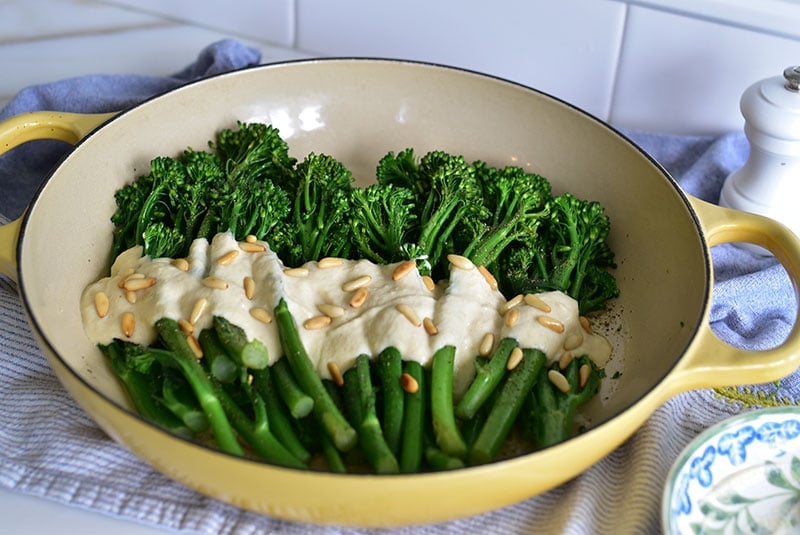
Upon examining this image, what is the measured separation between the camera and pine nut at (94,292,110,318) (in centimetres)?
140

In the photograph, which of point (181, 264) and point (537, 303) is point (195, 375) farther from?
point (537, 303)

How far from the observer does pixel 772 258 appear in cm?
177

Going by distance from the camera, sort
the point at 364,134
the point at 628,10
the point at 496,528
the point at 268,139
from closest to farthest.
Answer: the point at 496,528
the point at 268,139
the point at 364,134
the point at 628,10

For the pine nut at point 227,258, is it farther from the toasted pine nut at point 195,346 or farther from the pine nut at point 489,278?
the pine nut at point 489,278

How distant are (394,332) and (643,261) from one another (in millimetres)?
472

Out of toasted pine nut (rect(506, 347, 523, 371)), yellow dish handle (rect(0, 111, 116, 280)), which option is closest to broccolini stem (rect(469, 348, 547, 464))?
toasted pine nut (rect(506, 347, 523, 371))

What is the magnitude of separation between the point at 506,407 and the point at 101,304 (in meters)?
0.61

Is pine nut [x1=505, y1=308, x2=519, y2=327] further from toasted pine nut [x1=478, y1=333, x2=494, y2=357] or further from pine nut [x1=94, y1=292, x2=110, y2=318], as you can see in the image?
pine nut [x1=94, y1=292, x2=110, y2=318]

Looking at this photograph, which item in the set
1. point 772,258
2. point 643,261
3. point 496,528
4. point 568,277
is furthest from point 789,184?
point 496,528

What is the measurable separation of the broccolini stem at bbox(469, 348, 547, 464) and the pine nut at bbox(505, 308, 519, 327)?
5 centimetres

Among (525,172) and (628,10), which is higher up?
(628,10)

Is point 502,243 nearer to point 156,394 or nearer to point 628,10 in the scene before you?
point 156,394

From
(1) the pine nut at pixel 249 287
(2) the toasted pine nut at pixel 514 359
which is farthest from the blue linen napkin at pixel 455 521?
(1) the pine nut at pixel 249 287

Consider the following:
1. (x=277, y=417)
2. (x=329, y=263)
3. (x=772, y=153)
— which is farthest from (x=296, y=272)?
(x=772, y=153)
